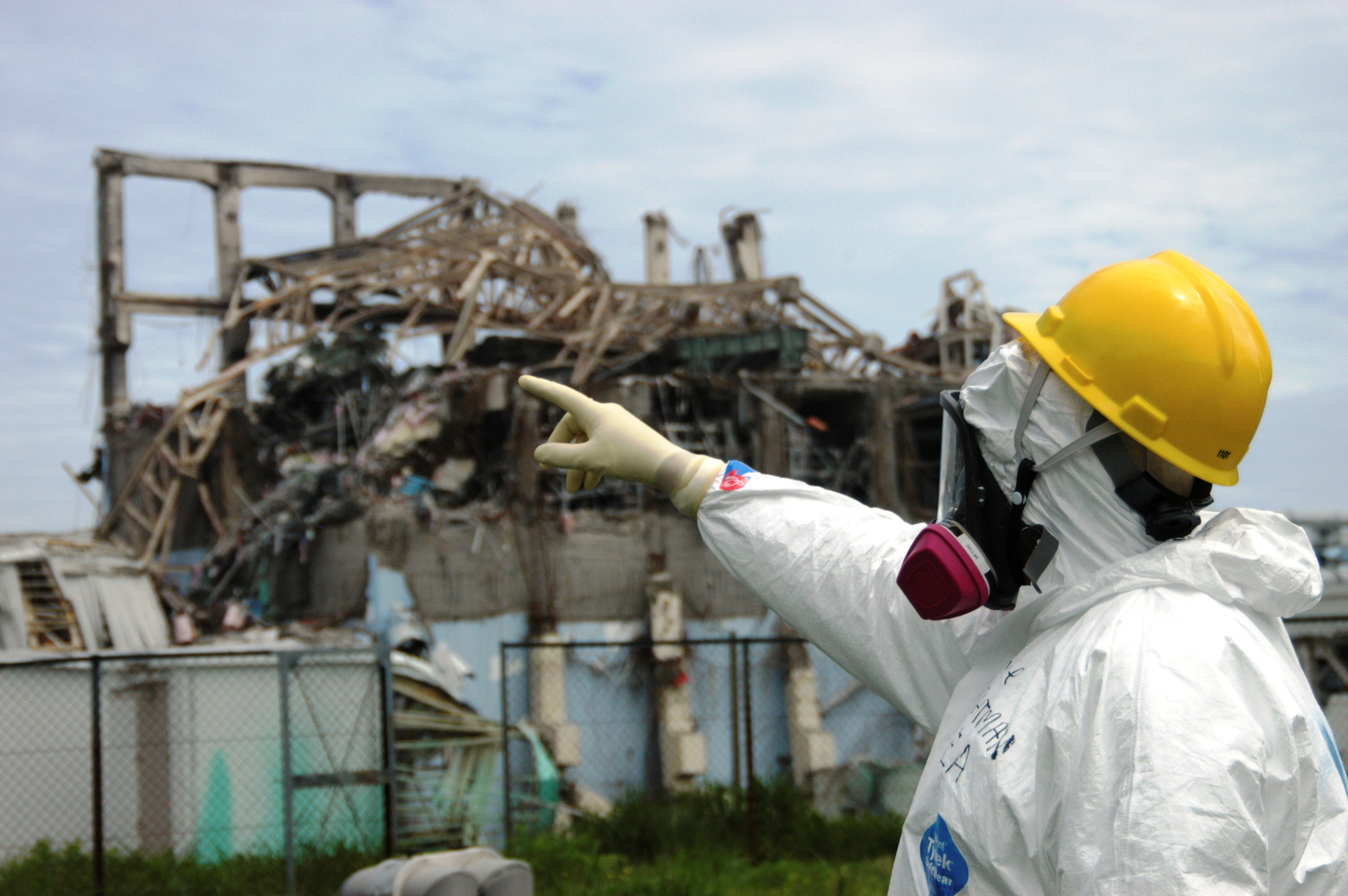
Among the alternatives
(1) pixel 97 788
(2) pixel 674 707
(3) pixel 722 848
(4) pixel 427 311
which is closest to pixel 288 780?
(1) pixel 97 788

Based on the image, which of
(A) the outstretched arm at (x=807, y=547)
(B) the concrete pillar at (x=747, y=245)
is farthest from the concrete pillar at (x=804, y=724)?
(A) the outstretched arm at (x=807, y=547)

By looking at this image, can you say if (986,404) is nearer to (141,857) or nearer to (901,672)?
(901,672)

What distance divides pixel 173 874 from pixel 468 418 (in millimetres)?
7616

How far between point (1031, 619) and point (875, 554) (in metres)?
0.34

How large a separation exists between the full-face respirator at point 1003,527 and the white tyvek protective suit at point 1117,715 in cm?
2

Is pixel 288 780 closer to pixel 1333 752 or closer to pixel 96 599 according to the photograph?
pixel 96 599

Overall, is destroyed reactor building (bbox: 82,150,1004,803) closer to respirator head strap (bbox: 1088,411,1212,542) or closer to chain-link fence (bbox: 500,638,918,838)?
chain-link fence (bbox: 500,638,918,838)

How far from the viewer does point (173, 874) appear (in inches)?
297

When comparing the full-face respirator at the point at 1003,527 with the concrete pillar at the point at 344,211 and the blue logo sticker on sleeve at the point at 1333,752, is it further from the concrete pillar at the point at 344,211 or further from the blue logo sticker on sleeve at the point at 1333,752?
the concrete pillar at the point at 344,211

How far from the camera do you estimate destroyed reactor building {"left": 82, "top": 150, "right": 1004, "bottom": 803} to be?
538 inches

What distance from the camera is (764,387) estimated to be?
15.0m

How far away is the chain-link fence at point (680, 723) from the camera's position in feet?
40.6

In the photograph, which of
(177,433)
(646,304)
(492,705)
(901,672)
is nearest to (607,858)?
(492,705)

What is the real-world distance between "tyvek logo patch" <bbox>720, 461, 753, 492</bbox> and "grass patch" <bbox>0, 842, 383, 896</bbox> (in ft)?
21.9
